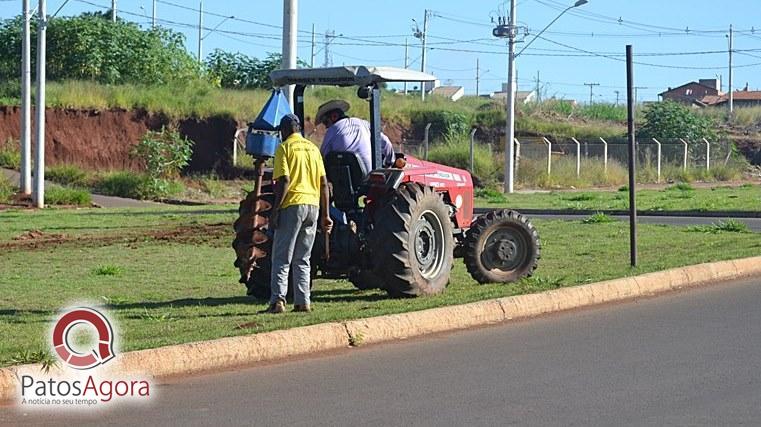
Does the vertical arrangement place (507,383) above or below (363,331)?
below

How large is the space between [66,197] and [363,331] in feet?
83.4

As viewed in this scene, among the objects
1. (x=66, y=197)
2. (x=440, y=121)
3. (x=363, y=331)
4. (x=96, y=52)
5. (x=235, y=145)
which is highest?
(x=96, y=52)

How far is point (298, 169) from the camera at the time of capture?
1127 centimetres

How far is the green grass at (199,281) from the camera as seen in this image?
10.7 meters

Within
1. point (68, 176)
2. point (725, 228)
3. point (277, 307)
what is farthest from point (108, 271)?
point (68, 176)

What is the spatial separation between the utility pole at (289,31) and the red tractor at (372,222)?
7.19 m

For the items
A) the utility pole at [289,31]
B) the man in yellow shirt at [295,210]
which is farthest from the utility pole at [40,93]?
the man in yellow shirt at [295,210]

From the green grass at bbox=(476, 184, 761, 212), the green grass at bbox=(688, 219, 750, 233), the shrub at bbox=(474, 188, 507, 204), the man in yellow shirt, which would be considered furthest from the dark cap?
the shrub at bbox=(474, 188, 507, 204)

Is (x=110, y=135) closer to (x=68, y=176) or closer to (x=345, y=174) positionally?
(x=68, y=176)

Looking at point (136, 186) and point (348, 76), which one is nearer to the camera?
point (348, 76)

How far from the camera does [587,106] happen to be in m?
86.5

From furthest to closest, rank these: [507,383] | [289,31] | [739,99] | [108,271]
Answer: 1. [739,99]
2. [289,31]
3. [108,271]
4. [507,383]

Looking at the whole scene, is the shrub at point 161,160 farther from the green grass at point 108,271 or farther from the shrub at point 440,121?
the shrub at point 440,121

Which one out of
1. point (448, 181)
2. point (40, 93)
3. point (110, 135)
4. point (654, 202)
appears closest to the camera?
point (448, 181)
